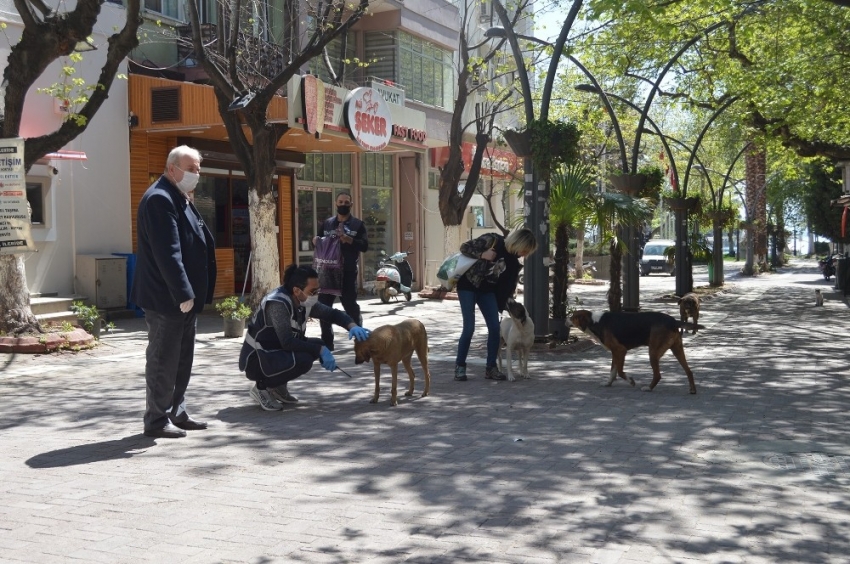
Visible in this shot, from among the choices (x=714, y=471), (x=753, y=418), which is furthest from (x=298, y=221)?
(x=714, y=471)

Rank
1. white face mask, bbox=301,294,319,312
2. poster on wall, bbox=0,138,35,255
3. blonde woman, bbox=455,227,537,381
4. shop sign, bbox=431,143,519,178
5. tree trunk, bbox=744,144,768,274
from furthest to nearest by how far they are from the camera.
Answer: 1. tree trunk, bbox=744,144,768,274
2. shop sign, bbox=431,143,519,178
3. poster on wall, bbox=0,138,35,255
4. blonde woman, bbox=455,227,537,381
5. white face mask, bbox=301,294,319,312

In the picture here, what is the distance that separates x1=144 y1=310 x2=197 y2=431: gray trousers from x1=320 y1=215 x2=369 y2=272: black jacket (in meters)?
4.12

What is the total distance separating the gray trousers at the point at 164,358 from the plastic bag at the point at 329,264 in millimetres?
4050

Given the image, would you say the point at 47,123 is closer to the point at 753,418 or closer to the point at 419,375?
the point at 419,375

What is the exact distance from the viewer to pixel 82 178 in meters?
16.0

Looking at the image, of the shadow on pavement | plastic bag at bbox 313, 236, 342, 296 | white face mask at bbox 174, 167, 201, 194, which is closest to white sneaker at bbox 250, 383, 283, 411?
the shadow on pavement

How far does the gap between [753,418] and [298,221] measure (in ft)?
49.7

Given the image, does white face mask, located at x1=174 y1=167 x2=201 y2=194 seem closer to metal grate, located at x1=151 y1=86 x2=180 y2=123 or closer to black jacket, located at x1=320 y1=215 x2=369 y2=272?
black jacket, located at x1=320 y1=215 x2=369 y2=272

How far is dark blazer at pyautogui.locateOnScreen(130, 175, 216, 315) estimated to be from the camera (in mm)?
6605

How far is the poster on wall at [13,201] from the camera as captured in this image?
1148 cm

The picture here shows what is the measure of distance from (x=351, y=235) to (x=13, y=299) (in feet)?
14.9

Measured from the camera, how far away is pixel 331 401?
8.89m

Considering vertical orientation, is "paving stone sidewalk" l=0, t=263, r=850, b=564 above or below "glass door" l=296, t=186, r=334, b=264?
below

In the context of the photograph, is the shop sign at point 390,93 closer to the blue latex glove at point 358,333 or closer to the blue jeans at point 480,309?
the blue jeans at point 480,309
